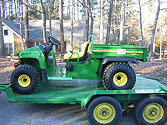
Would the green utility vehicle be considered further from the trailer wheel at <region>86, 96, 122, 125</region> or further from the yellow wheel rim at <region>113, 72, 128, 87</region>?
the trailer wheel at <region>86, 96, 122, 125</region>

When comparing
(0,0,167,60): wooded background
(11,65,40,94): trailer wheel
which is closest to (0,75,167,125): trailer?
(11,65,40,94): trailer wheel

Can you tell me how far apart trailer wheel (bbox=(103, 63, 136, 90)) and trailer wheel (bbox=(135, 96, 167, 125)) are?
1.69 feet

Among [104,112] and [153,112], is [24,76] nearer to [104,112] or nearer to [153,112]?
[104,112]

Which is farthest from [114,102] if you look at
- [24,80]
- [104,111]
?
[24,80]

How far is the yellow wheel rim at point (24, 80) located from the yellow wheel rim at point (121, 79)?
6.94 feet

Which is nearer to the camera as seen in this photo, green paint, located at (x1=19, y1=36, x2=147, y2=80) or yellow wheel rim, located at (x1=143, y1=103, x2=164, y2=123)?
yellow wheel rim, located at (x1=143, y1=103, x2=164, y2=123)

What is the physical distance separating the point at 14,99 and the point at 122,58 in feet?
8.81

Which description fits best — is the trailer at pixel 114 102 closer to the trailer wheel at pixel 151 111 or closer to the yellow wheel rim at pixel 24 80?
the trailer wheel at pixel 151 111

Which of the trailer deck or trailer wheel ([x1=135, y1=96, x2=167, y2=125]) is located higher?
the trailer deck

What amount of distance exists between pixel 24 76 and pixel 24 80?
0.11m

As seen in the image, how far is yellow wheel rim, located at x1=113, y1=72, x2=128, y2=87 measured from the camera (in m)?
3.61

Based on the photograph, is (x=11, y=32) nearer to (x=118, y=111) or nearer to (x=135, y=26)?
(x=135, y=26)

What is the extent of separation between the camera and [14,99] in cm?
335

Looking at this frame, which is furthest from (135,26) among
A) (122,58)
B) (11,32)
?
(122,58)
